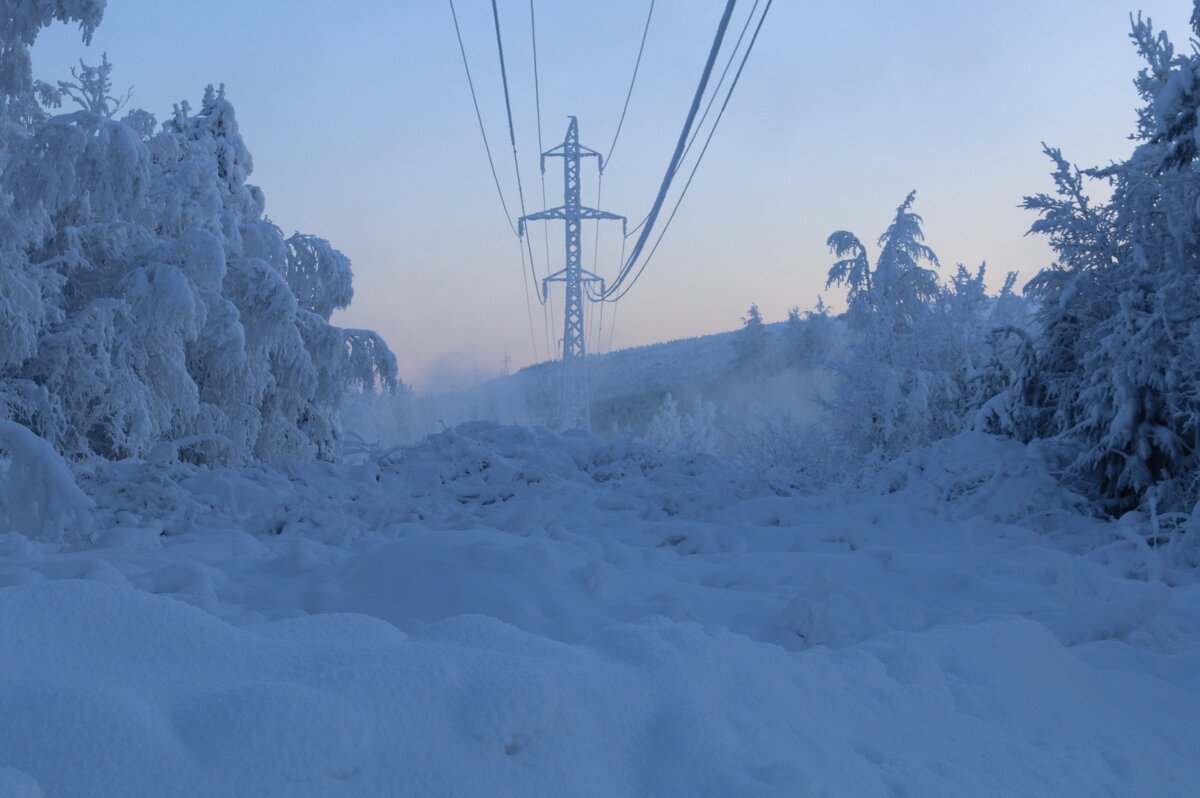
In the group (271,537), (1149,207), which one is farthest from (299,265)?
(1149,207)

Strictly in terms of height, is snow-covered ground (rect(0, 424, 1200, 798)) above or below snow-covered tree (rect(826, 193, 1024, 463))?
below

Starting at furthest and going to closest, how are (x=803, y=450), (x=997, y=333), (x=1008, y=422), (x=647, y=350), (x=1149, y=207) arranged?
(x=647, y=350), (x=803, y=450), (x=997, y=333), (x=1008, y=422), (x=1149, y=207)

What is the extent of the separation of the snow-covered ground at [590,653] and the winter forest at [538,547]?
0.5 inches

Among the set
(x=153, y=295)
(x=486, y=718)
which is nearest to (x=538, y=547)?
(x=486, y=718)

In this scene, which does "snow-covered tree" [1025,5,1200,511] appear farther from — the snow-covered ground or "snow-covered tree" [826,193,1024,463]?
"snow-covered tree" [826,193,1024,463]

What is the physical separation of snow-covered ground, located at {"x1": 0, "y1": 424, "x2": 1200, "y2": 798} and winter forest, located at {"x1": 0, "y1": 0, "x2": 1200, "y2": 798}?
0.01 m

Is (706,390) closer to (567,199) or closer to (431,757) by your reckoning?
(567,199)

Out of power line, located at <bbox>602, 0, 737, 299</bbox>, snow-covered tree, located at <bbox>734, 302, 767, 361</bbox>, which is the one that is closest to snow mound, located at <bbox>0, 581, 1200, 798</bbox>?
power line, located at <bbox>602, 0, 737, 299</bbox>

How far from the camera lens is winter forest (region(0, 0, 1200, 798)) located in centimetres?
206

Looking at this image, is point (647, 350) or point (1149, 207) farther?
point (647, 350)

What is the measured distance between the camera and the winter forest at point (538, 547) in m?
2.06

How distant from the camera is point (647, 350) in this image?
100312 millimetres

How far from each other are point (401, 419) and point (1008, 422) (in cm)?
6875

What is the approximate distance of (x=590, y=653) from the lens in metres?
2.67
